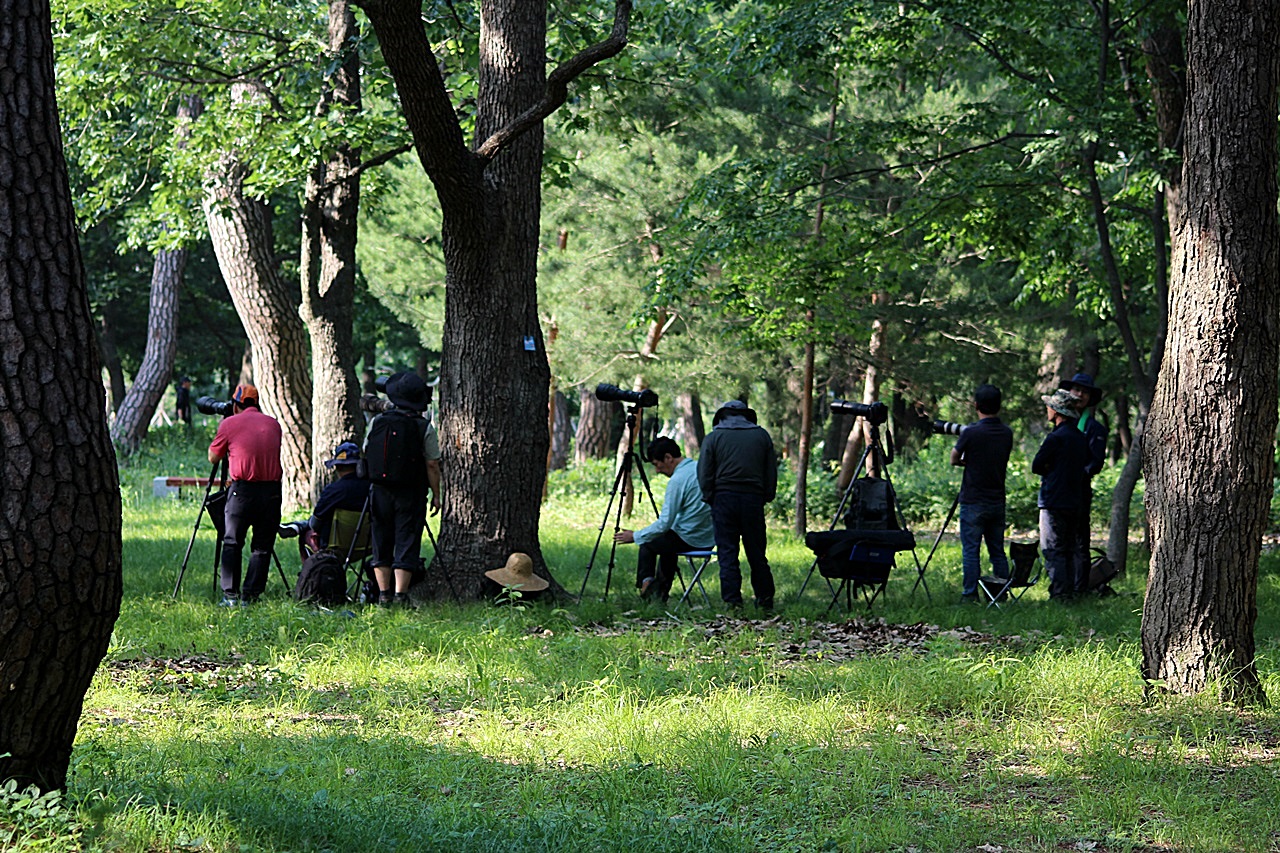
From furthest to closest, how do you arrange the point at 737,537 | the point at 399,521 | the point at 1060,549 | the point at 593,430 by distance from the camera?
the point at 593,430
the point at 1060,549
the point at 737,537
the point at 399,521

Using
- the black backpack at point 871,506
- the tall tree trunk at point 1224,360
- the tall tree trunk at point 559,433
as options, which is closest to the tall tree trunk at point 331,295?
the black backpack at point 871,506

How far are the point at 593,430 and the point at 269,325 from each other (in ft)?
38.3

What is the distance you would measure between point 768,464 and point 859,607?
138cm

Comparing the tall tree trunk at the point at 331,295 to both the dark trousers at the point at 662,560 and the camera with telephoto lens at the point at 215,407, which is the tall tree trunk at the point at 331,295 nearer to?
the camera with telephoto lens at the point at 215,407

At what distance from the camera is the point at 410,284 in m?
23.0

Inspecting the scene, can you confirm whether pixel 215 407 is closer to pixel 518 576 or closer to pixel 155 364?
pixel 518 576

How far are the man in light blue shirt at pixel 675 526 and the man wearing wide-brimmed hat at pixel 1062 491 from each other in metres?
2.66

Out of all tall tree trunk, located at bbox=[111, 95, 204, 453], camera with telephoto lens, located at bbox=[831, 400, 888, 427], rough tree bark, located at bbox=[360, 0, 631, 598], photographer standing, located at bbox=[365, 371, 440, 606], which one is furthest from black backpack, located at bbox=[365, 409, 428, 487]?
tall tree trunk, located at bbox=[111, 95, 204, 453]

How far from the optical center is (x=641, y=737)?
5.80 m

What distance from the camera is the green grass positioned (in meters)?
4.49

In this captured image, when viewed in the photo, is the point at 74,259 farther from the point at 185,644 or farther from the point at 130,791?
the point at 185,644

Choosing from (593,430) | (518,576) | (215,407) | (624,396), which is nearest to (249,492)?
(215,407)

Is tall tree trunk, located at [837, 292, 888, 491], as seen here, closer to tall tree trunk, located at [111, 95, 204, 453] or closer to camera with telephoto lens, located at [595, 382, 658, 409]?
camera with telephoto lens, located at [595, 382, 658, 409]

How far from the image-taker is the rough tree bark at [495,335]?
373 inches
